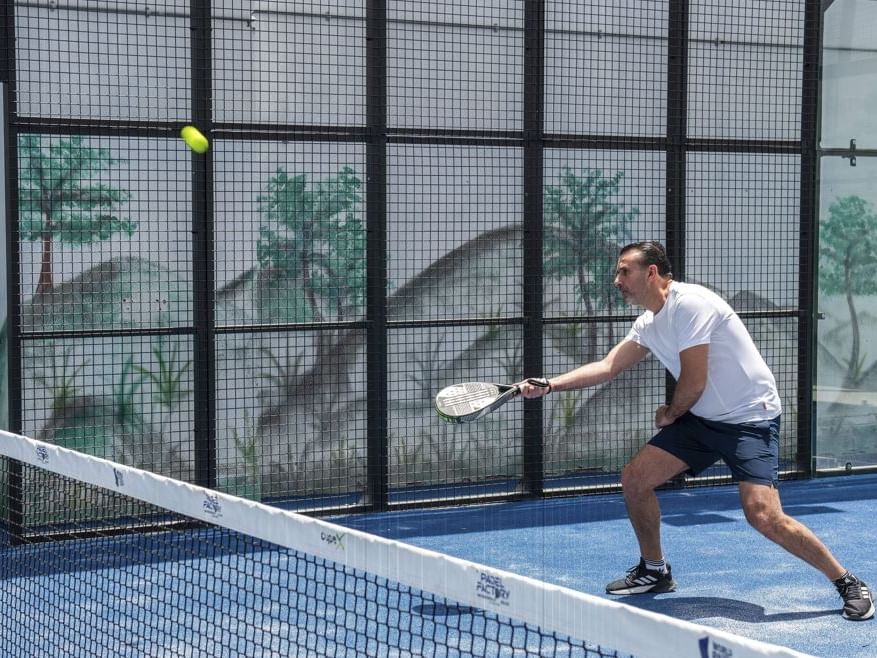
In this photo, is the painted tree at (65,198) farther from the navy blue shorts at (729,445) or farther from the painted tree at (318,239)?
the navy blue shorts at (729,445)

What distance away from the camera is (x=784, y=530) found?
506cm

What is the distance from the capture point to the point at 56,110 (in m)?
6.65

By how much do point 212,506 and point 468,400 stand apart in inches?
73.4

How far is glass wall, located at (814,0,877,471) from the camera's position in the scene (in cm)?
835

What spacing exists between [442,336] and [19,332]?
97.5 inches

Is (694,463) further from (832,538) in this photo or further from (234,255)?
(234,255)

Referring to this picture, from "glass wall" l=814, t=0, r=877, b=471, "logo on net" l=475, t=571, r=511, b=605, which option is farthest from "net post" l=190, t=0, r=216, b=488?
"logo on net" l=475, t=571, r=511, b=605

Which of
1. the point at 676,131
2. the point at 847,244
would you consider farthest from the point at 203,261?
the point at 847,244

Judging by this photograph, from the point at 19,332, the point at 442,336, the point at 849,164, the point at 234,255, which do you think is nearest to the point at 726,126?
the point at 849,164

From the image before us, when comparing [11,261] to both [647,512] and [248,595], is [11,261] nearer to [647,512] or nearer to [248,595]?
[248,595]

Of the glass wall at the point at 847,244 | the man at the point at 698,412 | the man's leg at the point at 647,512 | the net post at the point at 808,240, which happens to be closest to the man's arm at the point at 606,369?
the man at the point at 698,412

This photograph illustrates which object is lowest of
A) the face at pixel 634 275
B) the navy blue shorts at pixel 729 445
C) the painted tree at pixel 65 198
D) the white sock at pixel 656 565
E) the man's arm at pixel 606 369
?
the white sock at pixel 656 565

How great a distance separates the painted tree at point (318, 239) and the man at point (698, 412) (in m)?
2.25

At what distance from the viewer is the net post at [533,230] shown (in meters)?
7.61
